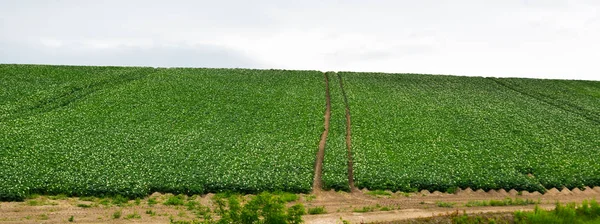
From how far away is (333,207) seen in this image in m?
25.8

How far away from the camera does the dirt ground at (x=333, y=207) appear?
76.5 ft

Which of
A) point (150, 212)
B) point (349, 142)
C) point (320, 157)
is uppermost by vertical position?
point (349, 142)

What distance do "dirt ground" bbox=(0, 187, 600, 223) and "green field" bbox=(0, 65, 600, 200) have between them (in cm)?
90

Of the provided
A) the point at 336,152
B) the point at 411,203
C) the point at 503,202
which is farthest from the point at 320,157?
the point at 503,202

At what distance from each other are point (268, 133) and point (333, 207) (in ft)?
47.8

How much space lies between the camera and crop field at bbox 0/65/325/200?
28156 mm

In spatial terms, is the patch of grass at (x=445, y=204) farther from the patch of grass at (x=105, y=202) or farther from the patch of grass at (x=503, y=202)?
the patch of grass at (x=105, y=202)

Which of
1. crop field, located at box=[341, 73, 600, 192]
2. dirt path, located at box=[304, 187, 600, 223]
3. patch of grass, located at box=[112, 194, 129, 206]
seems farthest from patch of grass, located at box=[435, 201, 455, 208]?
patch of grass, located at box=[112, 194, 129, 206]

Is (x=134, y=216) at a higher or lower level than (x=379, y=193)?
lower

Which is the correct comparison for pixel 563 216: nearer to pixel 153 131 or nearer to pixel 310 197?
pixel 310 197

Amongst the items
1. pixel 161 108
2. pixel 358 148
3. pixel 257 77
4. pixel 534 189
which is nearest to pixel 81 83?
pixel 161 108

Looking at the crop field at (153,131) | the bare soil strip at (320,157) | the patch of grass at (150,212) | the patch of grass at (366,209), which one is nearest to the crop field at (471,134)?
the bare soil strip at (320,157)

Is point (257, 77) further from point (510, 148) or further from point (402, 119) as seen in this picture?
point (510, 148)

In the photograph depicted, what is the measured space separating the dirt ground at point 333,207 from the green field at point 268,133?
904 mm
